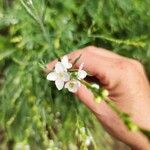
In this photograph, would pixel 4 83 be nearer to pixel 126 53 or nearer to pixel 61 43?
pixel 61 43

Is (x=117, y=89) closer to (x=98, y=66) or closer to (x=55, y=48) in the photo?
(x=98, y=66)

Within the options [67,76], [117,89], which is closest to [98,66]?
[117,89]

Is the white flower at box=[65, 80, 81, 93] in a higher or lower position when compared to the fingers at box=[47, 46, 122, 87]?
higher

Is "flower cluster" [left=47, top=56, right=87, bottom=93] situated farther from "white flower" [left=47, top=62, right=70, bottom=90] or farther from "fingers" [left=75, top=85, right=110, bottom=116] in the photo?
"fingers" [left=75, top=85, right=110, bottom=116]

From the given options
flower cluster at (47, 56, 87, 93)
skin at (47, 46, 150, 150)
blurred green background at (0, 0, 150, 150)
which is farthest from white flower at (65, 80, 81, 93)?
blurred green background at (0, 0, 150, 150)

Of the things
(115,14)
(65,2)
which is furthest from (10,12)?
(115,14)

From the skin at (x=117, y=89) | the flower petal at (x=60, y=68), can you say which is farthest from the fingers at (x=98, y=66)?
the flower petal at (x=60, y=68)
